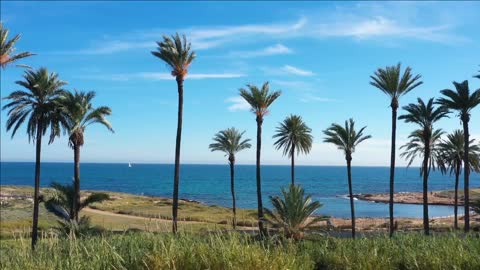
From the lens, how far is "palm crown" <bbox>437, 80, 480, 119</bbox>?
38.8 m

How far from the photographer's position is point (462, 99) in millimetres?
39031

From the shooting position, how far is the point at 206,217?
213 ft

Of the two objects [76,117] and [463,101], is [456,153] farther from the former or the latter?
[76,117]

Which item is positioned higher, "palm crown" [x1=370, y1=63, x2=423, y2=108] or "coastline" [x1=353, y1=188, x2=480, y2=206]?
"palm crown" [x1=370, y1=63, x2=423, y2=108]

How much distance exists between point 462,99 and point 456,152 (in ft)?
36.1

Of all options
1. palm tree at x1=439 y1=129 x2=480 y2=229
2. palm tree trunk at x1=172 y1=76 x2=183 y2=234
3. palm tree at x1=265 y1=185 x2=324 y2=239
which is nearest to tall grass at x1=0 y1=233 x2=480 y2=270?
palm tree at x1=265 y1=185 x2=324 y2=239

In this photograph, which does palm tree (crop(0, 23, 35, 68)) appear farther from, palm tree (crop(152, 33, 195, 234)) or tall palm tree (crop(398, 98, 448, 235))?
tall palm tree (crop(398, 98, 448, 235))

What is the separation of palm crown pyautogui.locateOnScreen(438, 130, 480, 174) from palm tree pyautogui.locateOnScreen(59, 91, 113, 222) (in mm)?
31928

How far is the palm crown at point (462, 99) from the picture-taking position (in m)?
38.8

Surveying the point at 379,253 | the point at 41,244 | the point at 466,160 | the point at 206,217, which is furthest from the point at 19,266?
the point at 206,217

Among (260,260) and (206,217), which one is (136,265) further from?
(206,217)

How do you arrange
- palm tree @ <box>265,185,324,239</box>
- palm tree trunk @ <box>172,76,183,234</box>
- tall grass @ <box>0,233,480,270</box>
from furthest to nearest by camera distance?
palm tree trunk @ <box>172,76,183,234</box>
palm tree @ <box>265,185,324,239</box>
tall grass @ <box>0,233,480,270</box>

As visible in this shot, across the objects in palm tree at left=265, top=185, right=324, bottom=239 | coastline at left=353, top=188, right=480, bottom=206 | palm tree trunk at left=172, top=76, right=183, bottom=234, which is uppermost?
palm tree trunk at left=172, top=76, right=183, bottom=234

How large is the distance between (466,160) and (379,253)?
96.5 ft
